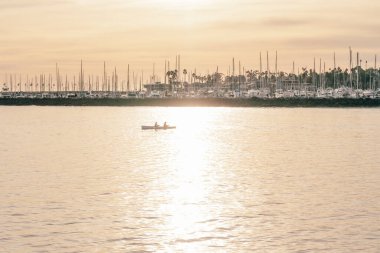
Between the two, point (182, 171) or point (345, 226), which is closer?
point (345, 226)

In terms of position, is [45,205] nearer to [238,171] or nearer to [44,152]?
[238,171]

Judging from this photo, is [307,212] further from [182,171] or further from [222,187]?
[182,171]

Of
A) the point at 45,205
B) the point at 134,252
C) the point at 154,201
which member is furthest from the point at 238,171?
the point at 134,252

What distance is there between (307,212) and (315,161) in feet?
111

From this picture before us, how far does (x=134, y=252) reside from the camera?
3145 centimetres

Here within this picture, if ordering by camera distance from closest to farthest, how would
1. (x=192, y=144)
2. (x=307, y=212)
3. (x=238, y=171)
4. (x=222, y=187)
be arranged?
1. (x=307, y=212)
2. (x=222, y=187)
3. (x=238, y=171)
4. (x=192, y=144)

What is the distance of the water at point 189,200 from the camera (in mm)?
33781

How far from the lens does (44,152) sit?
85500mm

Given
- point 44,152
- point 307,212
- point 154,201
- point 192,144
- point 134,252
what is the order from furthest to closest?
point 192,144 → point 44,152 → point 154,201 → point 307,212 → point 134,252

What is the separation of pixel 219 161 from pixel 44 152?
66.5 ft

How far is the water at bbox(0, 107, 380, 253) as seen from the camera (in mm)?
33781

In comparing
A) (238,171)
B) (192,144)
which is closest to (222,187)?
(238,171)

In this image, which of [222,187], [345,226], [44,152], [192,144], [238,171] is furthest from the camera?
[192,144]

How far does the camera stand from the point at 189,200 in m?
46.5
